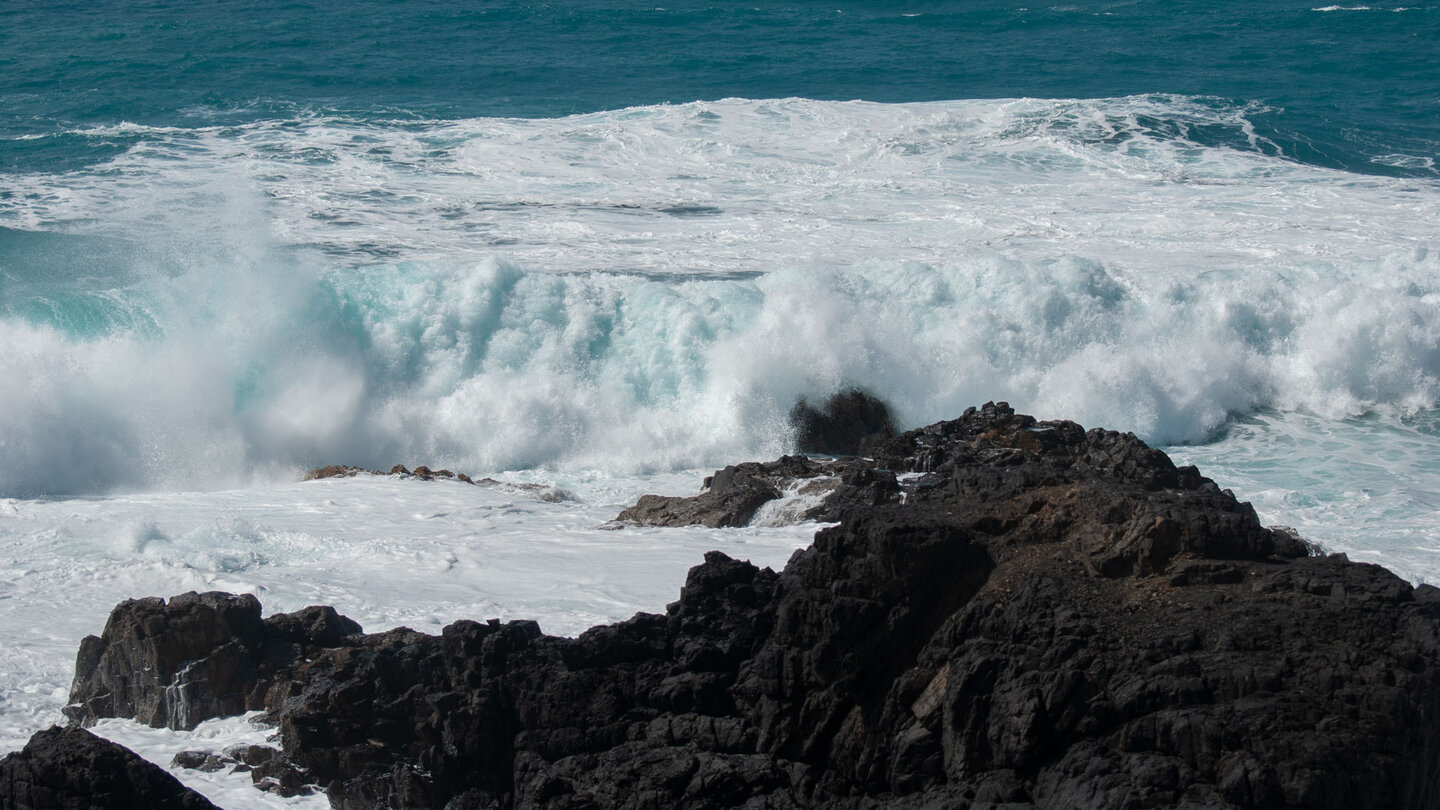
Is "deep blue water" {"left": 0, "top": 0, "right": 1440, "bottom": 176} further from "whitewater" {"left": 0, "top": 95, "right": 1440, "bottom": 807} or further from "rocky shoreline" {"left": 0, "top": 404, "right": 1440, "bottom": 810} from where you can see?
"rocky shoreline" {"left": 0, "top": 404, "right": 1440, "bottom": 810}

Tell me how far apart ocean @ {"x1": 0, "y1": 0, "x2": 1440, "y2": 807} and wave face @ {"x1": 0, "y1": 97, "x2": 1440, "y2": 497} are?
0.24ft

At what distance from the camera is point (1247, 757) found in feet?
27.4

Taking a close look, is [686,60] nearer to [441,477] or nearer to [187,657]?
[441,477]

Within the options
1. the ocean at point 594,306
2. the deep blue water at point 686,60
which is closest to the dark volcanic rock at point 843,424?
the ocean at point 594,306

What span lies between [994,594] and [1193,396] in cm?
1360

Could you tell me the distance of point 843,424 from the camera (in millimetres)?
21422

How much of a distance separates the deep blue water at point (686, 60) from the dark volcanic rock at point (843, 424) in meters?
17.8

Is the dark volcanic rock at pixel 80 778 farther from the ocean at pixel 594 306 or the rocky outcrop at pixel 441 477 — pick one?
the rocky outcrop at pixel 441 477

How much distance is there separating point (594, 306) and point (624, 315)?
515 mm

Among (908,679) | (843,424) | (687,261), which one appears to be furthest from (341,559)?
(687,261)

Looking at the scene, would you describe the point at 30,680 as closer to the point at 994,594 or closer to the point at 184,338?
the point at 994,594

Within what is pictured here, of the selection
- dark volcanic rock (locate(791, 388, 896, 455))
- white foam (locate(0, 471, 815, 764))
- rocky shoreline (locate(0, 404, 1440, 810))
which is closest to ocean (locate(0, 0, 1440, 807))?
white foam (locate(0, 471, 815, 764))

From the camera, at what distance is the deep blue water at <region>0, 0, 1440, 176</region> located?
36.6 metres

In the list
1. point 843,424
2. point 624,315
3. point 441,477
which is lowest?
point 843,424
